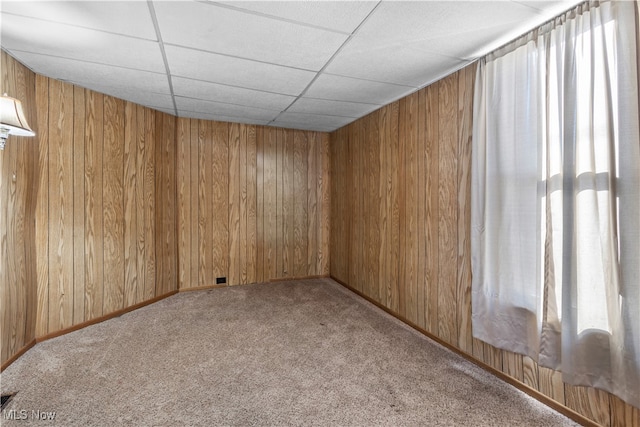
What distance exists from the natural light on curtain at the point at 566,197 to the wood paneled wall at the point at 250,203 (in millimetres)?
2956

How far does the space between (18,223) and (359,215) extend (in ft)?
11.4

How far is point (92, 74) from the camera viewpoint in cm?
256

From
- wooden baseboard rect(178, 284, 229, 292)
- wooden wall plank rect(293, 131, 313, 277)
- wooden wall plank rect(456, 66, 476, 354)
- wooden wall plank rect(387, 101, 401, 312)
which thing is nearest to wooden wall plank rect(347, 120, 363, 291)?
wooden wall plank rect(387, 101, 401, 312)

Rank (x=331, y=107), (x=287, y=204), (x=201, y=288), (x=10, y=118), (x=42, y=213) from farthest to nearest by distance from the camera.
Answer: (x=287, y=204) < (x=201, y=288) < (x=331, y=107) < (x=42, y=213) < (x=10, y=118)

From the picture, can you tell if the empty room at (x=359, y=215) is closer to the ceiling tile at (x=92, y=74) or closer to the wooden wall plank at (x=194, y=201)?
the ceiling tile at (x=92, y=74)

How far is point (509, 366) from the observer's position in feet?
6.74

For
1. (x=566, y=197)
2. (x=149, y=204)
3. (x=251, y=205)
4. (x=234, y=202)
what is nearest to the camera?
(x=566, y=197)

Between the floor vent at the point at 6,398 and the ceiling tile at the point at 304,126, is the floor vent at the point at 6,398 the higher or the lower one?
the lower one

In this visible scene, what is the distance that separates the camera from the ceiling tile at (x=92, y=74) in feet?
7.59

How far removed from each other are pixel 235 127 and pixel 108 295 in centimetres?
271

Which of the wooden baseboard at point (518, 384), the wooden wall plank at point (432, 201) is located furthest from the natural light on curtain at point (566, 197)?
the wooden wall plank at point (432, 201)

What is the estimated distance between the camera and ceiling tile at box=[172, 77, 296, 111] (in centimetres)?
279

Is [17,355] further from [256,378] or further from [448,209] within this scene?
[448,209]

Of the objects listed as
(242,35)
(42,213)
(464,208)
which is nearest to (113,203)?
(42,213)
